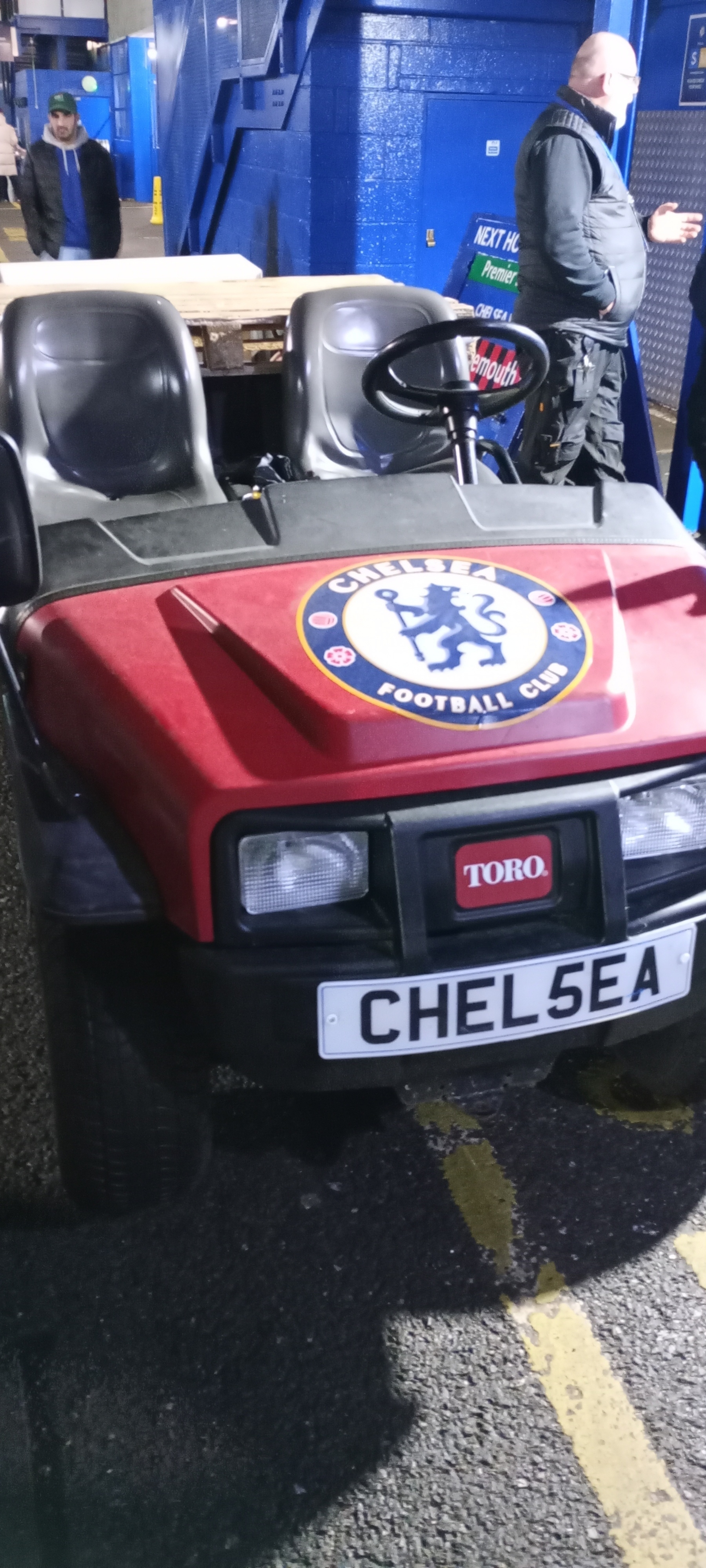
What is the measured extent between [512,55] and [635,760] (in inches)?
248

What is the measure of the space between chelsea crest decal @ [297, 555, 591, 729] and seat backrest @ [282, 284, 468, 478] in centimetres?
145

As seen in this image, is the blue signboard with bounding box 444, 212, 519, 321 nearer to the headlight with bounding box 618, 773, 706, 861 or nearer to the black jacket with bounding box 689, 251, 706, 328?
the black jacket with bounding box 689, 251, 706, 328

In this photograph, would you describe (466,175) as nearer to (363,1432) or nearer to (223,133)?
(223,133)

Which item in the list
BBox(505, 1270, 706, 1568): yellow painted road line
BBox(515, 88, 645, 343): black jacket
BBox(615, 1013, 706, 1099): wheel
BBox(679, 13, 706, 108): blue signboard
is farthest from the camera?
BBox(679, 13, 706, 108): blue signboard

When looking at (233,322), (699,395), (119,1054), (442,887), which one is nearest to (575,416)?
(699,395)

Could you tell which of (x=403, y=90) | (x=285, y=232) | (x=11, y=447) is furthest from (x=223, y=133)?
(x=11, y=447)

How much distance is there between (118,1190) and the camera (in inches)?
77.0

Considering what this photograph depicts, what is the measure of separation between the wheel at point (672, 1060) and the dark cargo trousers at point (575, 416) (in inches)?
103

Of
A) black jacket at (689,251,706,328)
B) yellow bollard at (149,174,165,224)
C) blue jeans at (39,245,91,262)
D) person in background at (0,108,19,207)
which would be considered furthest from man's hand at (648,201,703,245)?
yellow bollard at (149,174,165,224)

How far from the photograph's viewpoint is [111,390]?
3275mm

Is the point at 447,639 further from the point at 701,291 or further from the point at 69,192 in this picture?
the point at 69,192

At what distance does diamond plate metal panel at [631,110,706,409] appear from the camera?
6.99 metres

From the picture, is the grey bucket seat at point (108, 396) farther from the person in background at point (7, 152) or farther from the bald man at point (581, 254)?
the person in background at point (7, 152)

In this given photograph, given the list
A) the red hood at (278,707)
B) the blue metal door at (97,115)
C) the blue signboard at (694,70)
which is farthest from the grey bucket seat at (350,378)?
the blue metal door at (97,115)
